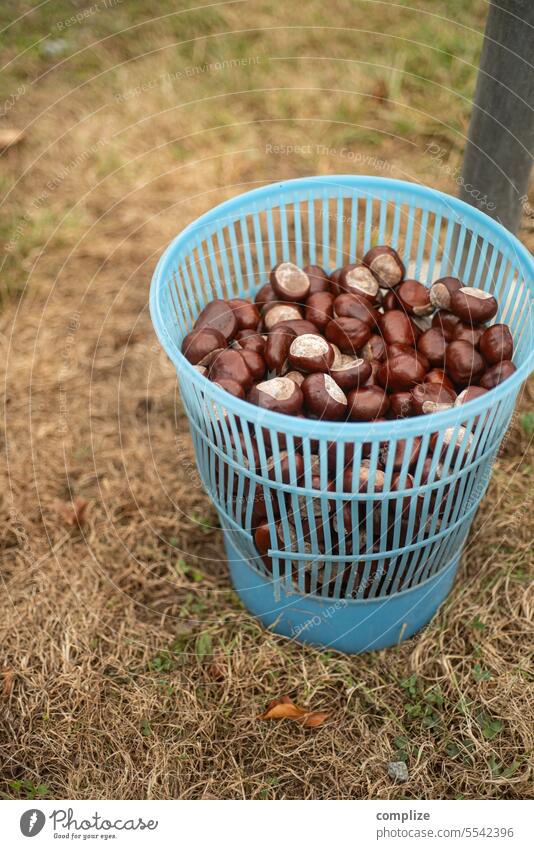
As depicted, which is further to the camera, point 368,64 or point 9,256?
point 368,64

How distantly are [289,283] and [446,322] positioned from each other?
47cm

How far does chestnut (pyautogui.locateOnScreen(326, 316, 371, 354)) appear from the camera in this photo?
216 centimetres

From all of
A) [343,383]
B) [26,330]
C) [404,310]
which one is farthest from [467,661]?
[26,330]

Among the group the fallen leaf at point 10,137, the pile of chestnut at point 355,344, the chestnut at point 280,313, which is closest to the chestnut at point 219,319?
the pile of chestnut at point 355,344

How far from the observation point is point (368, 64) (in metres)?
4.01

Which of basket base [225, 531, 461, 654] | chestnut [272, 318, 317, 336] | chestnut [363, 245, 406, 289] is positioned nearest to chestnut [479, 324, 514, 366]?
chestnut [363, 245, 406, 289]

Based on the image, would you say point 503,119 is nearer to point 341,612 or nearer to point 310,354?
point 310,354

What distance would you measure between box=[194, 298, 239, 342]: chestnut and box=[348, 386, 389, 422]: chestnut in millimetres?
427

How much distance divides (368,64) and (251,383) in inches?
106

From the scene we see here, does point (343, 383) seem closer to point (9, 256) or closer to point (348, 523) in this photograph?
point (348, 523)

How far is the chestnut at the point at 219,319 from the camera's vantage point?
2150 mm

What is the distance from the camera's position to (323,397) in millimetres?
1927

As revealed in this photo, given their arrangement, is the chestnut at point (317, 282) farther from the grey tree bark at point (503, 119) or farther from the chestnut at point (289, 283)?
the grey tree bark at point (503, 119)

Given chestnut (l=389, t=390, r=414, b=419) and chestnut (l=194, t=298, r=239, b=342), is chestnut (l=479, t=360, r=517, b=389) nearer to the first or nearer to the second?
chestnut (l=389, t=390, r=414, b=419)
